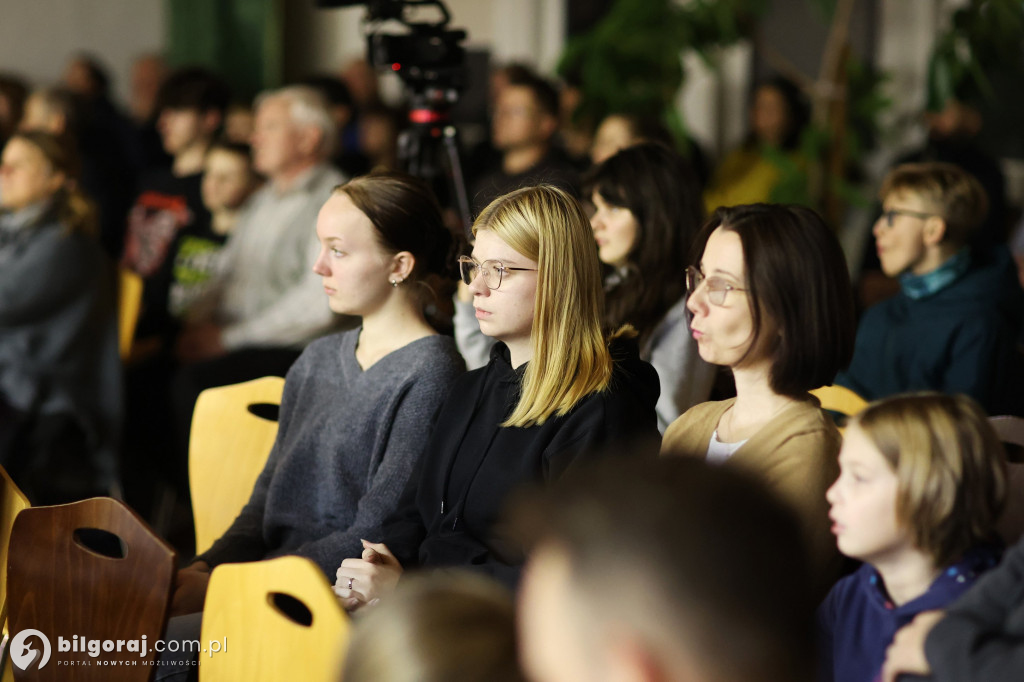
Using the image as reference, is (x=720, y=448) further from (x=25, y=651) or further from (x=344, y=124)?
(x=344, y=124)

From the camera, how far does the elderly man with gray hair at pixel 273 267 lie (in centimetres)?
324

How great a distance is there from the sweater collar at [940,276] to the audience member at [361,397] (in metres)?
1.20

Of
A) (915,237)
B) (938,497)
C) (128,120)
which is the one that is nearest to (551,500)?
(938,497)

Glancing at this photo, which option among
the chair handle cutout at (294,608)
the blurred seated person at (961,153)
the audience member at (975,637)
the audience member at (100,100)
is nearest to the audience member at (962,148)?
the blurred seated person at (961,153)

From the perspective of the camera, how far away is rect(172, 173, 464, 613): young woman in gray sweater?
1799 millimetres

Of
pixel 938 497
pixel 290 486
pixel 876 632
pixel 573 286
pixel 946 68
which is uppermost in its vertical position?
pixel 946 68

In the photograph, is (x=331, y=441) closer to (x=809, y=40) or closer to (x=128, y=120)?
(x=809, y=40)

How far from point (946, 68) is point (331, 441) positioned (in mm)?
2854

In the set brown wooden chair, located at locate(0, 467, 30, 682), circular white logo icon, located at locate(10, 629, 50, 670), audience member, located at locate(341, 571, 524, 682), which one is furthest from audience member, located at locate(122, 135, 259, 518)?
audience member, located at locate(341, 571, 524, 682)

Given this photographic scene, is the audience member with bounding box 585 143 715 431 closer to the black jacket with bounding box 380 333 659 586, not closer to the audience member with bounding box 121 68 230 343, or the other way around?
the black jacket with bounding box 380 333 659 586

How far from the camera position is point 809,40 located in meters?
5.18

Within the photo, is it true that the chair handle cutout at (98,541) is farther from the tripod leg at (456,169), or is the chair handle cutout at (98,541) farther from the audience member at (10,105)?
the audience member at (10,105)

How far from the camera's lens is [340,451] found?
6.10 ft

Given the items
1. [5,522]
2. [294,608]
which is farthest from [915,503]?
[294,608]
